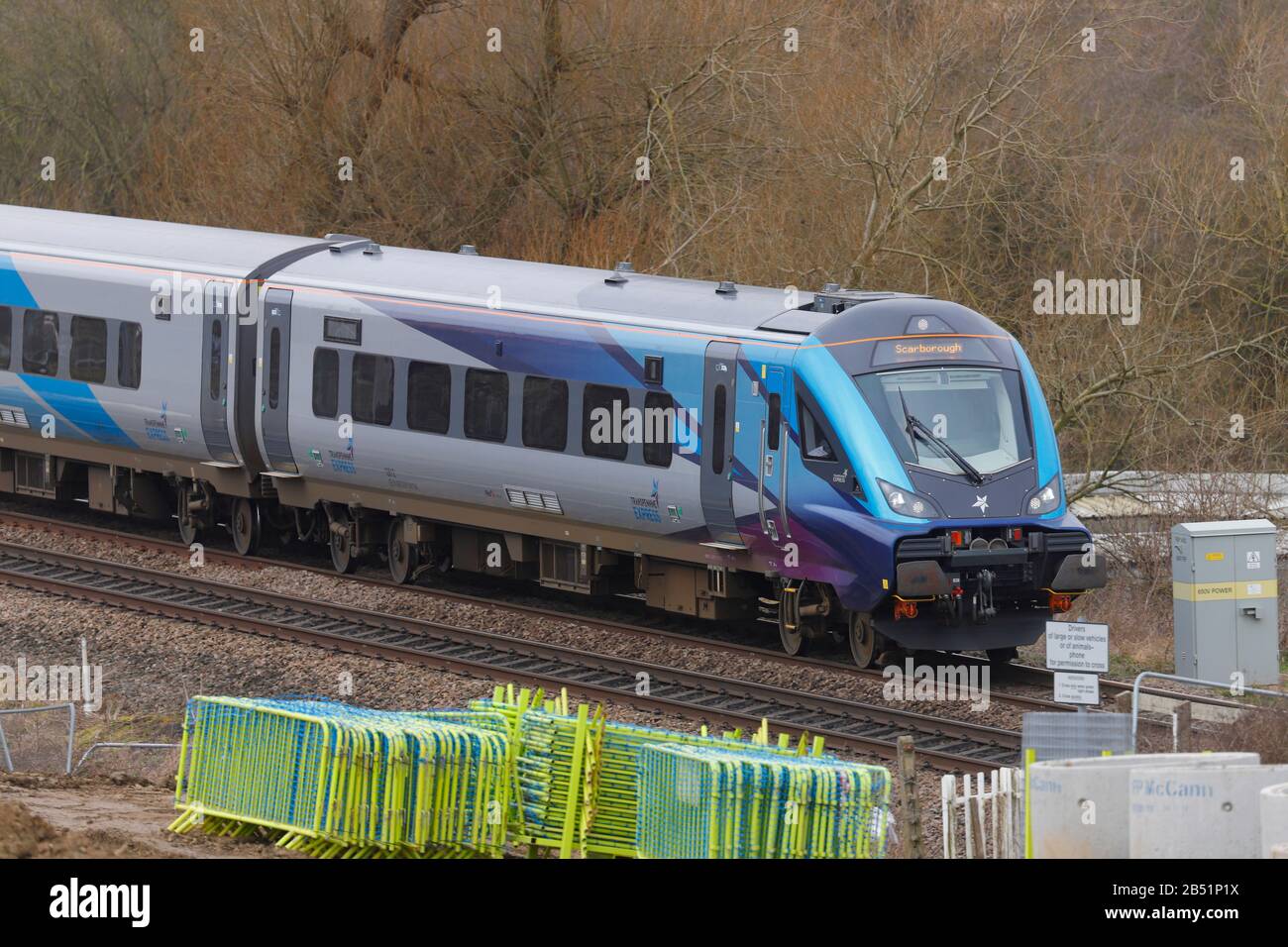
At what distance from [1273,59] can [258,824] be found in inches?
888

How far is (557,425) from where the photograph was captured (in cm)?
1892

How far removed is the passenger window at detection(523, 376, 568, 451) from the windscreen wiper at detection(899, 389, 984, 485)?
145 inches

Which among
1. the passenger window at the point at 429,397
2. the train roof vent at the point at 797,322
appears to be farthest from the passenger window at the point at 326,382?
the train roof vent at the point at 797,322

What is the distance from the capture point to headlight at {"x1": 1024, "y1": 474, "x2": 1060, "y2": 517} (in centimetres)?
1683

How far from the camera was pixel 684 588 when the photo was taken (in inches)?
737

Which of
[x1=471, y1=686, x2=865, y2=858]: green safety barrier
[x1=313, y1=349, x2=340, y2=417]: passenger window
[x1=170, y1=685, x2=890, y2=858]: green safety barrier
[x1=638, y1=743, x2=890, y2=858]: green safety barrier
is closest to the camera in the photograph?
[x1=638, y1=743, x2=890, y2=858]: green safety barrier

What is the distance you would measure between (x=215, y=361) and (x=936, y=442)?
912 cm

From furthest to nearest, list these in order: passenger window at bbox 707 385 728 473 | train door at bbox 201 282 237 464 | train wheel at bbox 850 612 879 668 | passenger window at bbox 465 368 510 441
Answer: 1. train door at bbox 201 282 237 464
2. passenger window at bbox 465 368 510 441
3. passenger window at bbox 707 385 728 473
4. train wheel at bbox 850 612 879 668

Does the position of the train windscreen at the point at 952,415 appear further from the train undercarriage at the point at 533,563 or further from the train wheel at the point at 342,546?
the train wheel at the point at 342,546

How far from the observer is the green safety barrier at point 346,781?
36.8ft

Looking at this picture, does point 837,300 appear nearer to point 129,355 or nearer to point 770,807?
point 770,807

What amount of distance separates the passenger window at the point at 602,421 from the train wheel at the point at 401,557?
3473 mm

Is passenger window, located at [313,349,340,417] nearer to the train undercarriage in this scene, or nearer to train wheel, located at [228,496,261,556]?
the train undercarriage

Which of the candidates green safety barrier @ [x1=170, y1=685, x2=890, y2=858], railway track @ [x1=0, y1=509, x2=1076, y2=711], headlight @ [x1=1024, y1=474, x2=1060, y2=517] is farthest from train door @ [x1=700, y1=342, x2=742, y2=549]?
green safety barrier @ [x1=170, y1=685, x2=890, y2=858]
